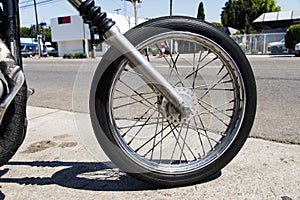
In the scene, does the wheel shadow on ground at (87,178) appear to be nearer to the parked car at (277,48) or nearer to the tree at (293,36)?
the tree at (293,36)

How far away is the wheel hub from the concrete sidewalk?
1.36ft

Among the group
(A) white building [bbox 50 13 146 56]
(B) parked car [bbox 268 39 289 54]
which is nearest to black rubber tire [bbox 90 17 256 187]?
(B) parked car [bbox 268 39 289 54]

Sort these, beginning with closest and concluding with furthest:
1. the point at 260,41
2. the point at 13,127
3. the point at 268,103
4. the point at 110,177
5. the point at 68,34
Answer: the point at 13,127 < the point at 110,177 < the point at 268,103 < the point at 260,41 < the point at 68,34

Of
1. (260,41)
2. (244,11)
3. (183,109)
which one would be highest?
(244,11)

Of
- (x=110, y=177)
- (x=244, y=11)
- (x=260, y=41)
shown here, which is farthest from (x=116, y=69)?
(x=244, y=11)

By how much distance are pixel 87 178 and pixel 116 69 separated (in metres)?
0.79

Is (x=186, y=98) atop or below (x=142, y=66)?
below

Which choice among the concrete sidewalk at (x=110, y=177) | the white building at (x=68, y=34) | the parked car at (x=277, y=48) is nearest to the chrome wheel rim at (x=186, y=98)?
the concrete sidewalk at (x=110, y=177)

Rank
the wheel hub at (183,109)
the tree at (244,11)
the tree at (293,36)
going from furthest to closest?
the tree at (244,11) → the tree at (293,36) → the wheel hub at (183,109)

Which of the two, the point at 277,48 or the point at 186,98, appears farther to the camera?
the point at 277,48

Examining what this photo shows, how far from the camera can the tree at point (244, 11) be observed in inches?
2039

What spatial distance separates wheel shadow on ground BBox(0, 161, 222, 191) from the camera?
182 centimetres

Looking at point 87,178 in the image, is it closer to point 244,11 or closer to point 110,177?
point 110,177

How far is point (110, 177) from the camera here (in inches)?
77.0
